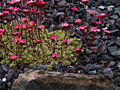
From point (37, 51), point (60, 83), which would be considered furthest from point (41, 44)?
point (60, 83)

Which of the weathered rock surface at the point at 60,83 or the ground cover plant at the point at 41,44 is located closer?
the weathered rock surface at the point at 60,83

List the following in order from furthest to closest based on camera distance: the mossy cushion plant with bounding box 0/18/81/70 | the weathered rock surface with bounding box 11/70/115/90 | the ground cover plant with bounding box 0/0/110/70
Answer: the mossy cushion plant with bounding box 0/18/81/70, the ground cover plant with bounding box 0/0/110/70, the weathered rock surface with bounding box 11/70/115/90

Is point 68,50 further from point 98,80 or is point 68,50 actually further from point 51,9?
point 51,9

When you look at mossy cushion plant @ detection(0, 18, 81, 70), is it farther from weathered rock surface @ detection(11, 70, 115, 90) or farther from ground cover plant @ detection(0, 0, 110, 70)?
weathered rock surface @ detection(11, 70, 115, 90)

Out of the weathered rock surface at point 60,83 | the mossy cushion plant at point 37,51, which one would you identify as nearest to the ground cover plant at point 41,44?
the mossy cushion plant at point 37,51

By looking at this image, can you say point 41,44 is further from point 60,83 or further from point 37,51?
point 60,83

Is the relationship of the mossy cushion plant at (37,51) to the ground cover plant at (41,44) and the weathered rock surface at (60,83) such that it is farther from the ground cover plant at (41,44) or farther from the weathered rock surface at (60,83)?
the weathered rock surface at (60,83)

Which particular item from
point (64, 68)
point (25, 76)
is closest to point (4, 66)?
point (25, 76)

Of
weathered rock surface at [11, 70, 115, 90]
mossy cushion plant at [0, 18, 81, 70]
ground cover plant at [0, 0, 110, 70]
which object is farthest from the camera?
mossy cushion plant at [0, 18, 81, 70]

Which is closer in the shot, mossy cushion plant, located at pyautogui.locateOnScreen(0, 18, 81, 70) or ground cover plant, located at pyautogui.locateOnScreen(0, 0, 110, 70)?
ground cover plant, located at pyautogui.locateOnScreen(0, 0, 110, 70)

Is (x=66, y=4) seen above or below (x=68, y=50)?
above

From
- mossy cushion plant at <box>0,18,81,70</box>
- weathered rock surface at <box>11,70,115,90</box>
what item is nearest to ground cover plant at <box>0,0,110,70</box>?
mossy cushion plant at <box>0,18,81,70</box>
